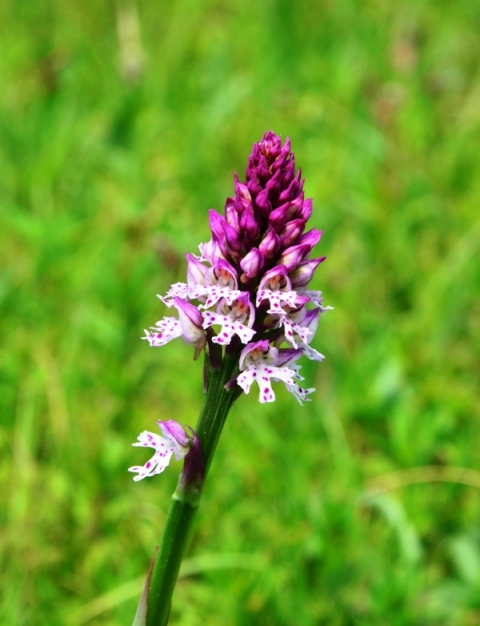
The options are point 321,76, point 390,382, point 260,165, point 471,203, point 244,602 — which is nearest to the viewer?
point 260,165

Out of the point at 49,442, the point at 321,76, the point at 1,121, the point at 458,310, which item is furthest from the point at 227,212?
the point at 321,76

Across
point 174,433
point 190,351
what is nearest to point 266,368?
point 174,433

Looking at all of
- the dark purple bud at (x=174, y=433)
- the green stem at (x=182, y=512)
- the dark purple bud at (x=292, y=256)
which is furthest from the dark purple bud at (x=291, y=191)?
the dark purple bud at (x=174, y=433)

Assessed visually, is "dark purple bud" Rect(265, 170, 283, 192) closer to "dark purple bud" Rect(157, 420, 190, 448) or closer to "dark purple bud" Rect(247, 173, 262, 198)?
"dark purple bud" Rect(247, 173, 262, 198)

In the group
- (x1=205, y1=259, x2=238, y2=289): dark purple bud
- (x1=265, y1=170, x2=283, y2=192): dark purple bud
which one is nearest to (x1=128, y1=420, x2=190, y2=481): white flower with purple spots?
(x1=205, y1=259, x2=238, y2=289): dark purple bud

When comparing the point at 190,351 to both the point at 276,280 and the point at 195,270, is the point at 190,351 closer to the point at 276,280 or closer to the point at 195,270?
the point at 195,270

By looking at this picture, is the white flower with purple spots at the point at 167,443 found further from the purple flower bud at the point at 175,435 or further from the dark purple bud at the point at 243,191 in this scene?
the dark purple bud at the point at 243,191

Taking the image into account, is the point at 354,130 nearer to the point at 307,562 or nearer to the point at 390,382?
the point at 390,382
